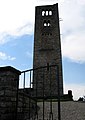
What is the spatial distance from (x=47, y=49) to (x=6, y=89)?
23.4 meters

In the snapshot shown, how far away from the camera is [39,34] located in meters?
28.6

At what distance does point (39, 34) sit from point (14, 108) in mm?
24599

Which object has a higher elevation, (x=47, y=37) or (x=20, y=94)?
(x=47, y=37)

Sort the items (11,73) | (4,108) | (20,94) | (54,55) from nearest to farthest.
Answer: (4,108) → (11,73) → (20,94) → (54,55)

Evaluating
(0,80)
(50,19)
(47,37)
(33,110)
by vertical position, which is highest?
(50,19)

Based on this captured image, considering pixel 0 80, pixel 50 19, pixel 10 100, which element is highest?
pixel 50 19

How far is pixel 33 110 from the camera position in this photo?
6684mm

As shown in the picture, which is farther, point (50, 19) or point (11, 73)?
point (50, 19)

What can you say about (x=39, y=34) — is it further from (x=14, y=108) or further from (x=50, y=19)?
(x=14, y=108)

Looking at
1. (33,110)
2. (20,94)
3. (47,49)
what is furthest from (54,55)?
(20,94)

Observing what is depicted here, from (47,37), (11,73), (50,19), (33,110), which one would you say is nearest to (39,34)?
(47,37)

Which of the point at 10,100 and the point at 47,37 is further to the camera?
the point at 47,37

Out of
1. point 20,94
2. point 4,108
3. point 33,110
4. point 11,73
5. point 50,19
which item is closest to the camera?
point 4,108

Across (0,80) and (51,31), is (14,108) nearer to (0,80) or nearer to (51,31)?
(0,80)
